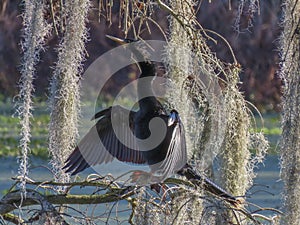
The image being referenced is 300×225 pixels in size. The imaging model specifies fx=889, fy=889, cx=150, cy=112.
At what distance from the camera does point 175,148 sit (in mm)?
A: 1952

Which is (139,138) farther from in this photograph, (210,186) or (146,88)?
(210,186)

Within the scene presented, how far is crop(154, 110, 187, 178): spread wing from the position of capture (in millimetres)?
1896

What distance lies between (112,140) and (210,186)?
488 mm

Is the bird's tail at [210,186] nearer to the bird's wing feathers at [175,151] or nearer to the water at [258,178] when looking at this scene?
the bird's wing feathers at [175,151]

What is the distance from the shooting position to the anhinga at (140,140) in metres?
1.94

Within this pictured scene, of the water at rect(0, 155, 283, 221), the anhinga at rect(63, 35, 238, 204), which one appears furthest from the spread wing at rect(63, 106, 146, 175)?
the water at rect(0, 155, 283, 221)

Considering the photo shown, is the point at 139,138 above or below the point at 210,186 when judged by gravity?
above

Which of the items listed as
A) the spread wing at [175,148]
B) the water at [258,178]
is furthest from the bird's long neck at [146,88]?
the water at [258,178]

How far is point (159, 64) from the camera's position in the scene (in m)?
2.22

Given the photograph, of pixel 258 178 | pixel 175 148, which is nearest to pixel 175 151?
pixel 175 148

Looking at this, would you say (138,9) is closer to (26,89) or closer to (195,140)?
(195,140)

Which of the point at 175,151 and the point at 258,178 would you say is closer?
the point at 175,151

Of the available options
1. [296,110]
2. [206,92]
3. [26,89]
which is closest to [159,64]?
[206,92]

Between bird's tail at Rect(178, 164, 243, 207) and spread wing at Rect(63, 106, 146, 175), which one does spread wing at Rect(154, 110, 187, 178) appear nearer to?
bird's tail at Rect(178, 164, 243, 207)
